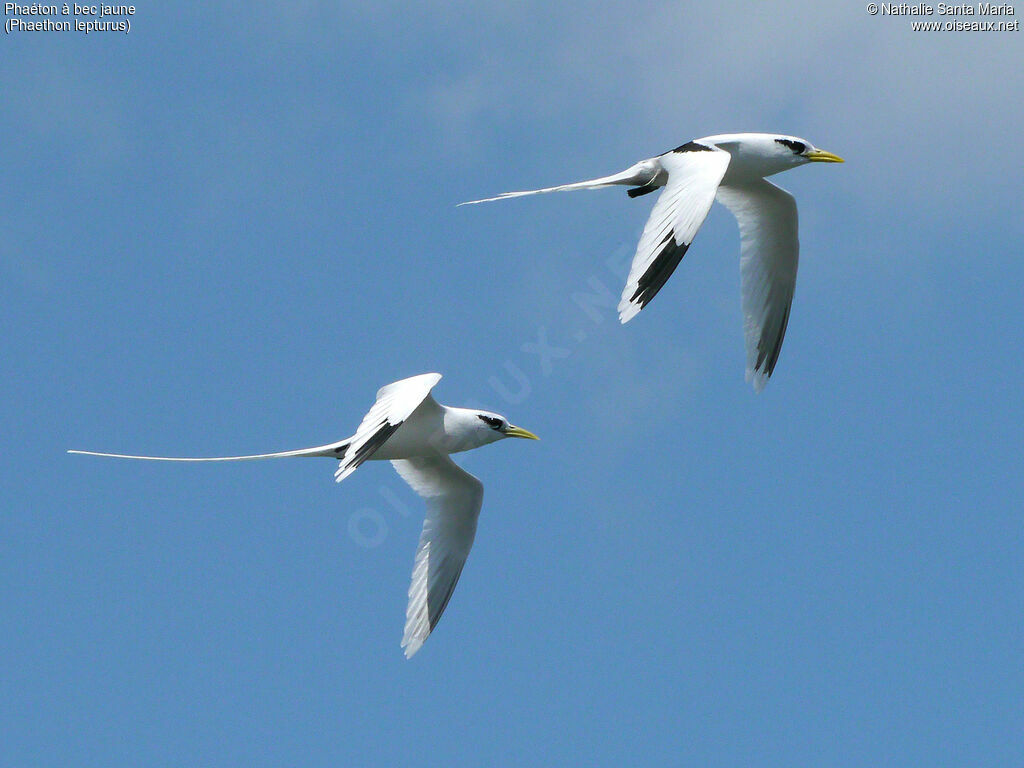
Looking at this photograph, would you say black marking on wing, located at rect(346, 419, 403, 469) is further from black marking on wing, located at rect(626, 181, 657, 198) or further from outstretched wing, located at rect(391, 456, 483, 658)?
black marking on wing, located at rect(626, 181, 657, 198)

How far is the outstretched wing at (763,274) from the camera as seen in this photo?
61.4 ft

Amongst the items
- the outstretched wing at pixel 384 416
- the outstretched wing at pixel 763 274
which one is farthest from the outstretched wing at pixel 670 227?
the outstretched wing at pixel 763 274

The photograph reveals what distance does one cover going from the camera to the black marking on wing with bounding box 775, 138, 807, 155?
17.5 metres

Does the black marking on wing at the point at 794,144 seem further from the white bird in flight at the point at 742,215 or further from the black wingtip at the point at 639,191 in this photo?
the black wingtip at the point at 639,191

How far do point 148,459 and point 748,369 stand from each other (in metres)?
7.68

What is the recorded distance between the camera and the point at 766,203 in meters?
18.6

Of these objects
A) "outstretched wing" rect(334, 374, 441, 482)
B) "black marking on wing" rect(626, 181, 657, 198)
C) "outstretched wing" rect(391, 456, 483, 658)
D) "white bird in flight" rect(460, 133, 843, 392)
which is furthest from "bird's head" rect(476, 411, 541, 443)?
"black marking on wing" rect(626, 181, 657, 198)

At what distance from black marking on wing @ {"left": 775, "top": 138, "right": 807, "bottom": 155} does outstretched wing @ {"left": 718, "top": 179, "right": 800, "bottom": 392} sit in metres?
1.22

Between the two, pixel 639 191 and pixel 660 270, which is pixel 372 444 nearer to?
pixel 660 270

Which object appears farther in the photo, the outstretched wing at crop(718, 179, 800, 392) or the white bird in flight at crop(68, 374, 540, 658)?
the outstretched wing at crop(718, 179, 800, 392)

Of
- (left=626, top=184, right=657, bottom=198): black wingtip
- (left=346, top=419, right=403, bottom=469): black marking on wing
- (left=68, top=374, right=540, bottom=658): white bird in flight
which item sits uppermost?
(left=626, top=184, right=657, bottom=198): black wingtip

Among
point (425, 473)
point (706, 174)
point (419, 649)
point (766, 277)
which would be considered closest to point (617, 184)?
point (706, 174)

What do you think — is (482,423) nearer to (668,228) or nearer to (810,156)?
(668,228)

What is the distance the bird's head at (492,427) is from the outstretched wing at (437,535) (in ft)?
2.16
